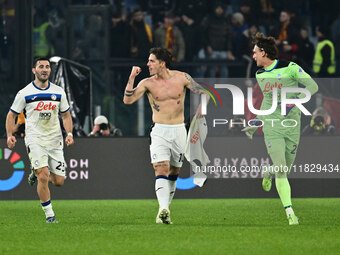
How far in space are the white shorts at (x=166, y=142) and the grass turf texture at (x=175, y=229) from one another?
0.83 m

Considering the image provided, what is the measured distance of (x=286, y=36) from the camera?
20000 mm

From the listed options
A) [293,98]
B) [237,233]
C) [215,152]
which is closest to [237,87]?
[215,152]

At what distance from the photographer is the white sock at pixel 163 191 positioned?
11.8 meters

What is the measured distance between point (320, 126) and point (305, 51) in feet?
9.74

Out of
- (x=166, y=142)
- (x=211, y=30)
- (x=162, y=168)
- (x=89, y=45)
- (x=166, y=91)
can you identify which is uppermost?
(x=211, y=30)

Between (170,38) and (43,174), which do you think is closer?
(43,174)

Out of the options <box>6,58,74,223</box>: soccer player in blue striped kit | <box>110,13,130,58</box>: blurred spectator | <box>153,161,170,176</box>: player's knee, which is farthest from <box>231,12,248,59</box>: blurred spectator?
<box>153,161,170,176</box>: player's knee

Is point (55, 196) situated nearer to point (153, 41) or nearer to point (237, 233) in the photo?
point (153, 41)

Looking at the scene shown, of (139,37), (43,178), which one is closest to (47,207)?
(43,178)

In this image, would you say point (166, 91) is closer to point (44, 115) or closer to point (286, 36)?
point (44, 115)

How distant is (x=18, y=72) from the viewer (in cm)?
1841

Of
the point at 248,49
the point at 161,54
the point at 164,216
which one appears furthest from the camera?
the point at 248,49

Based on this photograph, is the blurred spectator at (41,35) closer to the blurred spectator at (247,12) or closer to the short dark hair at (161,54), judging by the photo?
the blurred spectator at (247,12)

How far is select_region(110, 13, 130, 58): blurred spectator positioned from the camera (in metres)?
19.3
